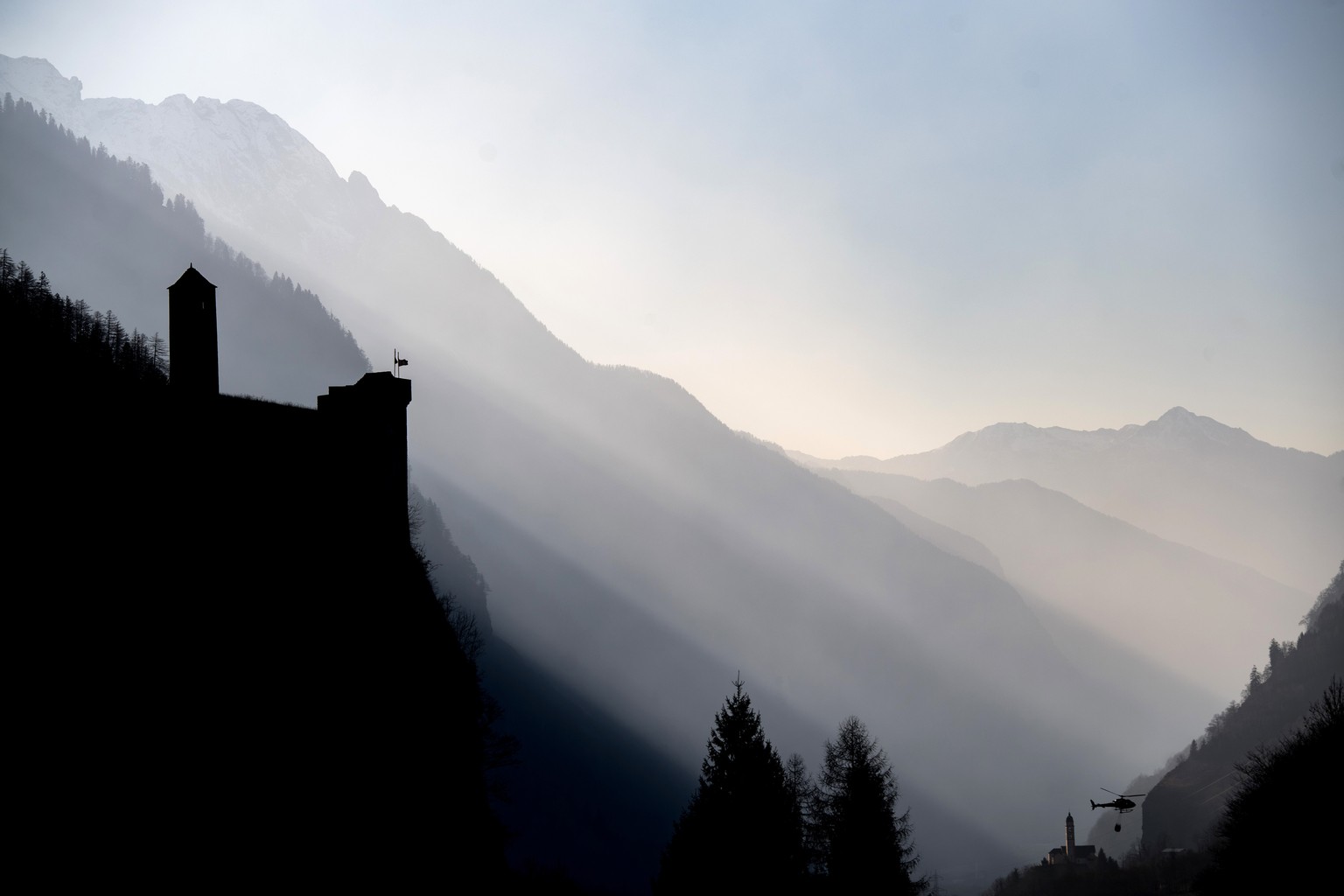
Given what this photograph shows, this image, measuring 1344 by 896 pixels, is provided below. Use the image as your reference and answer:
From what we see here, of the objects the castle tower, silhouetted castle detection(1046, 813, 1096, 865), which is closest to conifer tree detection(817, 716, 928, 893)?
the castle tower

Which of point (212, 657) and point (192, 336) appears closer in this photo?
point (212, 657)

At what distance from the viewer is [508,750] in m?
33.2

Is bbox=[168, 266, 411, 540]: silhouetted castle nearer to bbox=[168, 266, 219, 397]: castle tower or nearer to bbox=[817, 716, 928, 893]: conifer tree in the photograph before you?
bbox=[168, 266, 219, 397]: castle tower

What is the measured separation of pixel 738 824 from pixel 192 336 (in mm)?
25989

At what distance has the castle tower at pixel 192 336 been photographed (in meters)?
29.0

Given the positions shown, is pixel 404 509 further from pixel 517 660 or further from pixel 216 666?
pixel 517 660

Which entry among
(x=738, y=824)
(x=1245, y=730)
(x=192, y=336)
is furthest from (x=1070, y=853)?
(x=192, y=336)

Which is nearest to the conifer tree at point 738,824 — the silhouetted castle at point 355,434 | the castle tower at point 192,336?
the silhouetted castle at point 355,434

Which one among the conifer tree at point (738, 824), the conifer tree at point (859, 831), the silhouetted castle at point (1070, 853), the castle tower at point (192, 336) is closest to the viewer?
the castle tower at point (192, 336)

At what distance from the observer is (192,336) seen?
2958 cm

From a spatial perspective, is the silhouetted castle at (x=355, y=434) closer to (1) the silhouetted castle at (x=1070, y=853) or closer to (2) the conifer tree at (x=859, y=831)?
(2) the conifer tree at (x=859, y=831)

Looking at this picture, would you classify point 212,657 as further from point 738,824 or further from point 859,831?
point 859,831

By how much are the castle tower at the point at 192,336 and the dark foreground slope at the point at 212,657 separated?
4892 mm

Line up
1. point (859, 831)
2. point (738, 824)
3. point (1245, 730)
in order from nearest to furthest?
point (738, 824) < point (859, 831) < point (1245, 730)
